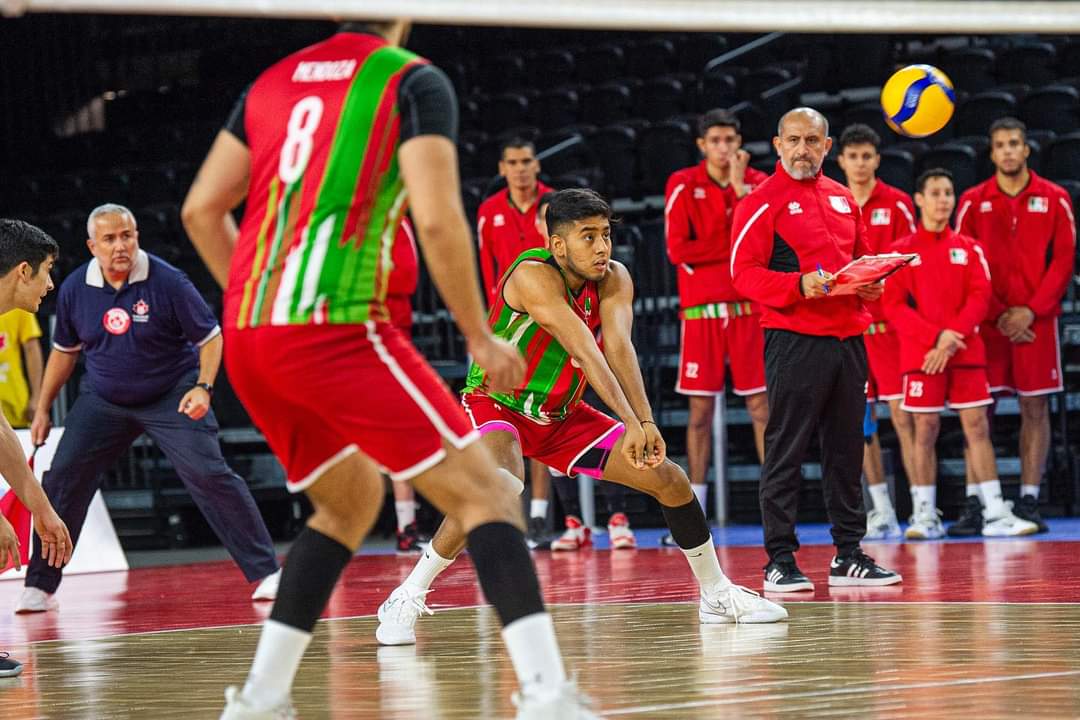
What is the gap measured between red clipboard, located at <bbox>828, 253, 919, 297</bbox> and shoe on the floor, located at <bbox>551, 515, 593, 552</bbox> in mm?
3649

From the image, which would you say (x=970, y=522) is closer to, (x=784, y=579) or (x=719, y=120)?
(x=719, y=120)

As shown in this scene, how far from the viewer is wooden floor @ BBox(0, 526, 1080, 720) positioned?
397cm

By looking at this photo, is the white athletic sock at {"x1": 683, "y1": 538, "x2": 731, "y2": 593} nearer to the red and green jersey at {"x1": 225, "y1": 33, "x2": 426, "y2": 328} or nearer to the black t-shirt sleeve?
the red and green jersey at {"x1": 225, "y1": 33, "x2": 426, "y2": 328}

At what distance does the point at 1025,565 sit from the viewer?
7121 millimetres

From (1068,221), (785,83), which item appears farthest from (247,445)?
(1068,221)

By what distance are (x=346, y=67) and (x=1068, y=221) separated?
6.86 metres

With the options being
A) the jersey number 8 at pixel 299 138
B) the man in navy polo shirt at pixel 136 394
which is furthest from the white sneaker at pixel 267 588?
the jersey number 8 at pixel 299 138

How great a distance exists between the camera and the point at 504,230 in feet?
31.9

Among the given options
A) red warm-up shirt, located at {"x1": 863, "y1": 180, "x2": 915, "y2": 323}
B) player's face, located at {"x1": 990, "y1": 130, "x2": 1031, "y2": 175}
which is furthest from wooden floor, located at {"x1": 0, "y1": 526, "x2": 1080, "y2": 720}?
player's face, located at {"x1": 990, "y1": 130, "x2": 1031, "y2": 175}

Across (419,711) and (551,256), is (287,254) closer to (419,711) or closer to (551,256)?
(419,711)

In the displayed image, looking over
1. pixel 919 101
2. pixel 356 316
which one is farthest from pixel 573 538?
pixel 356 316

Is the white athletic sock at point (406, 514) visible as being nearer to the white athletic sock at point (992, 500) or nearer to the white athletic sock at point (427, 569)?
the white athletic sock at point (992, 500)

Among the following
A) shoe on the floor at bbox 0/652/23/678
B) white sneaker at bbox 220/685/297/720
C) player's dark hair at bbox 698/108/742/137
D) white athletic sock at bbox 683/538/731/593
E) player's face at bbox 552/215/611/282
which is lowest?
shoe on the floor at bbox 0/652/23/678

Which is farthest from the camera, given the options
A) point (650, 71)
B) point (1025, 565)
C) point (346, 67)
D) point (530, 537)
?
point (650, 71)
